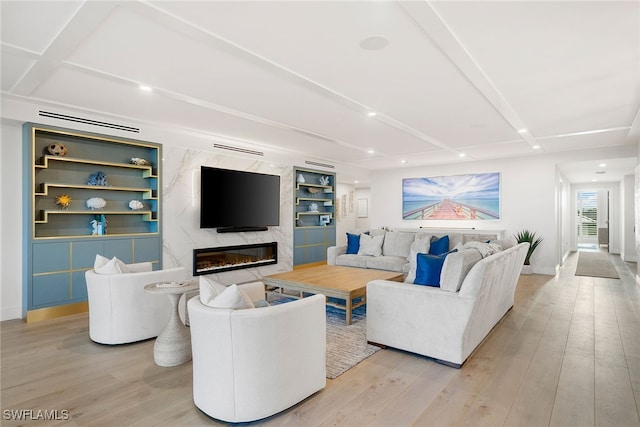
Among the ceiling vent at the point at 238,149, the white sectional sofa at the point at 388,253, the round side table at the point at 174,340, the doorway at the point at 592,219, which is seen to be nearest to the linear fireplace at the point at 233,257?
the white sectional sofa at the point at 388,253

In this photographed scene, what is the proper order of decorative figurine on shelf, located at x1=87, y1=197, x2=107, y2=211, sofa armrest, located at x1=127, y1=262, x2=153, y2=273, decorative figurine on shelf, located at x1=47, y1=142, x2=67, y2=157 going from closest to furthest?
sofa armrest, located at x1=127, y1=262, x2=153, y2=273 < decorative figurine on shelf, located at x1=47, y1=142, x2=67, y2=157 < decorative figurine on shelf, located at x1=87, y1=197, x2=107, y2=211

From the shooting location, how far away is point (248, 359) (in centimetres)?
206

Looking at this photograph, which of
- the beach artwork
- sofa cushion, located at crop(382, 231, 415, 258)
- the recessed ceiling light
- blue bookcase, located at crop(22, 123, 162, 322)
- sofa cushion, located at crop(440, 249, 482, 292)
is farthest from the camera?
the beach artwork

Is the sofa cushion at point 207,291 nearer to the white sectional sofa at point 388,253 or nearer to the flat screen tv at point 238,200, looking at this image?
the flat screen tv at point 238,200

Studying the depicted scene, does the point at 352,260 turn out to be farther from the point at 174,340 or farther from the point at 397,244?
the point at 174,340

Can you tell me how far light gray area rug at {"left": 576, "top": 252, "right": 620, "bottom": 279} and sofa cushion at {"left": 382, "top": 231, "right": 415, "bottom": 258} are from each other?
3829 millimetres

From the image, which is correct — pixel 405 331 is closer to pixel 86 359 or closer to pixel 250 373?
pixel 250 373

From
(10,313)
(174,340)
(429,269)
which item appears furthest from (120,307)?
(429,269)

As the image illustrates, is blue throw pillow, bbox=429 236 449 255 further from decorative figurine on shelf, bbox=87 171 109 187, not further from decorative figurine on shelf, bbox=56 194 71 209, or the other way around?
decorative figurine on shelf, bbox=56 194 71 209

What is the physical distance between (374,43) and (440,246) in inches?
162

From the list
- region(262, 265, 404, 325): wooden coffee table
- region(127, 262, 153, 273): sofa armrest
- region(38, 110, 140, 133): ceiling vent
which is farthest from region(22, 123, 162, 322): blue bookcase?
region(262, 265, 404, 325): wooden coffee table

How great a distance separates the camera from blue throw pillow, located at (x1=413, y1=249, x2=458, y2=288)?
10.5 ft

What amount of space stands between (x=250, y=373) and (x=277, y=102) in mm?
2894

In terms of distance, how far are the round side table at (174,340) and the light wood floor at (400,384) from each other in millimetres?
79
